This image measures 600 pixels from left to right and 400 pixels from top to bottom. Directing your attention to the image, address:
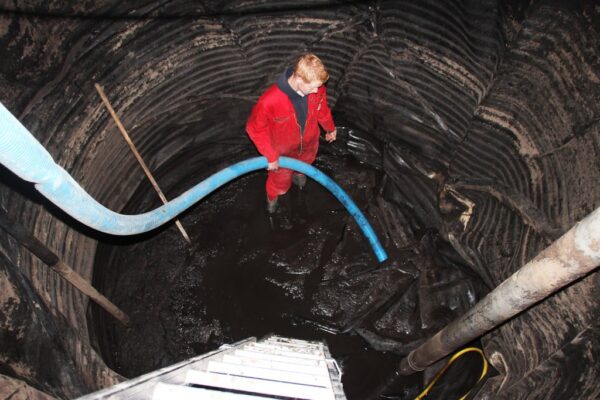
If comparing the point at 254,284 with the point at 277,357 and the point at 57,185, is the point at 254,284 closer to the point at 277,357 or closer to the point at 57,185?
the point at 277,357

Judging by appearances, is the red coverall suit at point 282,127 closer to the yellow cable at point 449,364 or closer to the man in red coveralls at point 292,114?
the man in red coveralls at point 292,114

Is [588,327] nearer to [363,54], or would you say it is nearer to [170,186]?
[363,54]

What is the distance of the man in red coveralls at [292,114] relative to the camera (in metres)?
2.73

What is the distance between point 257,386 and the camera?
149cm

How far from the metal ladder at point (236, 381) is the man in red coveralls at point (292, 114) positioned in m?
1.70

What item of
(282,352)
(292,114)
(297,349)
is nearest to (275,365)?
(282,352)

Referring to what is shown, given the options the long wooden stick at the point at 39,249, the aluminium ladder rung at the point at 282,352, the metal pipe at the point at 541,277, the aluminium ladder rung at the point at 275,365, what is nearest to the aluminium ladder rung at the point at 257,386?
the aluminium ladder rung at the point at 275,365

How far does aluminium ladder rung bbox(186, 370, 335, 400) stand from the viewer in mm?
1479

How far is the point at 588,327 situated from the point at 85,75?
12.7 ft

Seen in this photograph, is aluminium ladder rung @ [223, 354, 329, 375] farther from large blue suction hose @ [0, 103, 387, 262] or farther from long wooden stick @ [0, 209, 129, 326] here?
long wooden stick @ [0, 209, 129, 326]

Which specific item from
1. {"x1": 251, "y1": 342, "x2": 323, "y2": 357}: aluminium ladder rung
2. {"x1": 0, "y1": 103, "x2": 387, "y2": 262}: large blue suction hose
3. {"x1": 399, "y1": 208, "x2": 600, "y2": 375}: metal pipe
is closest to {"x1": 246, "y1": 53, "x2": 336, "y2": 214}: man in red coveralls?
{"x1": 0, "y1": 103, "x2": 387, "y2": 262}: large blue suction hose

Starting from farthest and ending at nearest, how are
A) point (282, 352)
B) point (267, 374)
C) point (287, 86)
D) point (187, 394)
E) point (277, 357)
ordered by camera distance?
point (287, 86)
point (282, 352)
point (277, 357)
point (267, 374)
point (187, 394)

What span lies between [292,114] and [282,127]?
→ 171mm

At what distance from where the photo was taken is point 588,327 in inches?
101
